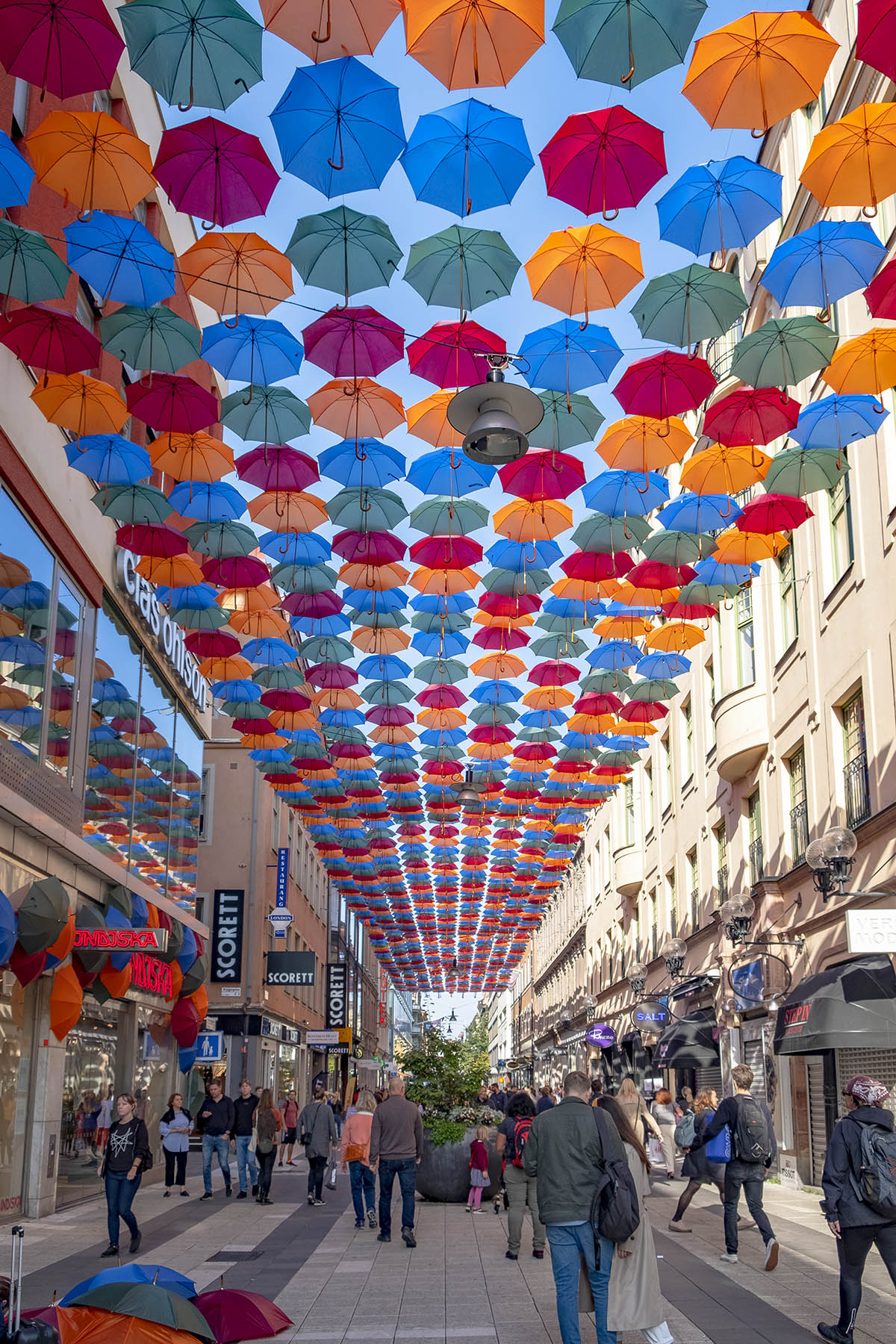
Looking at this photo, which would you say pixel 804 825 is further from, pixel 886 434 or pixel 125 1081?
pixel 125 1081

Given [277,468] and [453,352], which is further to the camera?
[277,468]

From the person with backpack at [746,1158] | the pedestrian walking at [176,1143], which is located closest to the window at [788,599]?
the person with backpack at [746,1158]

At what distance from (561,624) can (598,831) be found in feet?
105

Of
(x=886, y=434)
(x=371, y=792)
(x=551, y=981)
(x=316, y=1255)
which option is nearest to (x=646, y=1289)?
(x=316, y=1255)

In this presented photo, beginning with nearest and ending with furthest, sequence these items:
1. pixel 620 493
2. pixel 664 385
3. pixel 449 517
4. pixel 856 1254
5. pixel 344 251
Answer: pixel 856 1254 → pixel 344 251 → pixel 664 385 → pixel 620 493 → pixel 449 517

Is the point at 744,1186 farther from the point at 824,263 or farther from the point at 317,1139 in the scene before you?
the point at 317,1139

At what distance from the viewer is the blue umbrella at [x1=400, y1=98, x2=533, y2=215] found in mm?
9977

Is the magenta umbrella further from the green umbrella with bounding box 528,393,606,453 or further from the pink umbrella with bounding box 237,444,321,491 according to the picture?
the green umbrella with bounding box 528,393,606,453

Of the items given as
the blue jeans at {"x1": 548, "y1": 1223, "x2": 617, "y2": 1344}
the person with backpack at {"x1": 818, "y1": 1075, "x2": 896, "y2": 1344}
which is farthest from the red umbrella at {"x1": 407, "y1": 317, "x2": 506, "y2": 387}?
the blue jeans at {"x1": 548, "y1": 1223, "x2": 617, "y2": 1344}

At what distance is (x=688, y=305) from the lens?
450 inches

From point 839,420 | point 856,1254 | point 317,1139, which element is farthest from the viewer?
point 317,1139

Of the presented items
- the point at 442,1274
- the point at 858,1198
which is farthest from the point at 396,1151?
the point at 858,1198

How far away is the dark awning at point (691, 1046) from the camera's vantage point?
75.8 feet

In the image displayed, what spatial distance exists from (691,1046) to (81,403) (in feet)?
54.9
